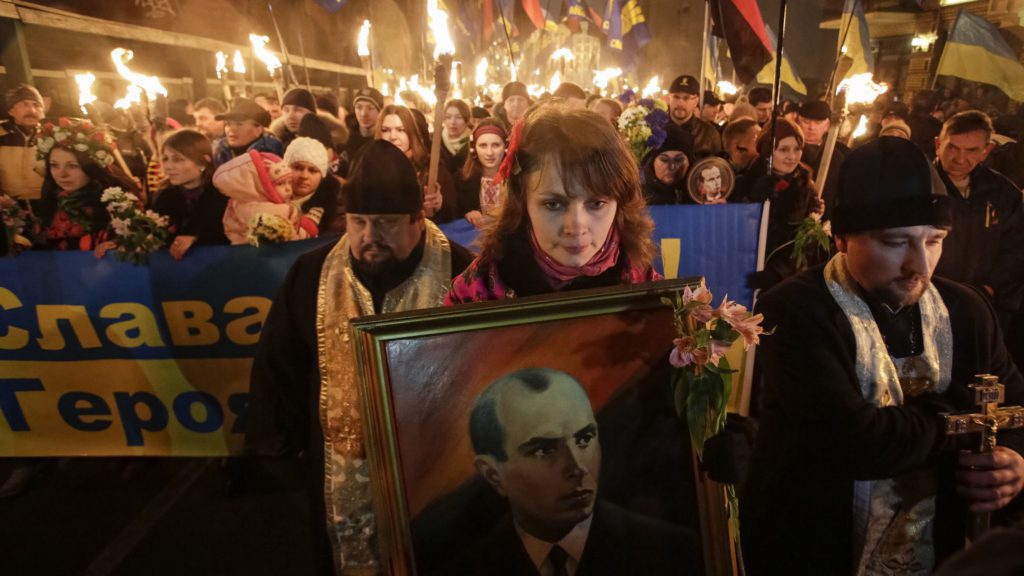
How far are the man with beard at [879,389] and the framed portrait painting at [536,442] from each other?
28.8 inches

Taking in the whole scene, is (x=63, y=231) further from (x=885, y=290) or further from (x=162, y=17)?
(x=162, y=17)

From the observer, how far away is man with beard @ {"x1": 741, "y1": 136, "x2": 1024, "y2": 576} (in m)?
1.77

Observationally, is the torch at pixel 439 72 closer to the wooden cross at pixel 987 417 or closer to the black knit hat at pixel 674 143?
the black knit hat at pixel 674 143

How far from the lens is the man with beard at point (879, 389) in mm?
1774

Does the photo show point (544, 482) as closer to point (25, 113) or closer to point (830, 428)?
point (830, 428)

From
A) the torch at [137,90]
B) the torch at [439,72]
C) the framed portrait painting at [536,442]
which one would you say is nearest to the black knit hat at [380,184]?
the torch at [439,72]

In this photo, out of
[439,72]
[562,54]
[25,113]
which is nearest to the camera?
[439,72]

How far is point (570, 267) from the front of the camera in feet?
5.63

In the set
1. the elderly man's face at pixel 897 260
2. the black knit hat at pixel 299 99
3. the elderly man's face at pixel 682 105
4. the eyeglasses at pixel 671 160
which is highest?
the black knit hat at pixel 299 99

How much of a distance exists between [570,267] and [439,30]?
9.50 ft

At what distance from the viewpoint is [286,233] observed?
4051 millimetres

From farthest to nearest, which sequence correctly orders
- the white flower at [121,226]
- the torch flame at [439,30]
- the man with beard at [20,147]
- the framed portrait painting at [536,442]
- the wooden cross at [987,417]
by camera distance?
1. the man with beard at [20,147]
2. the white flower at [121,226]
3. the torch flame at [439,30]
4. the wooden cross at [987,417]
5. the framed portrait painting at [536,442]

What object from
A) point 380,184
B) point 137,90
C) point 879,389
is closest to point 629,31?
point 137,90

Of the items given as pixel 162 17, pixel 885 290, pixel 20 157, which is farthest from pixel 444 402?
pixel 162 17
